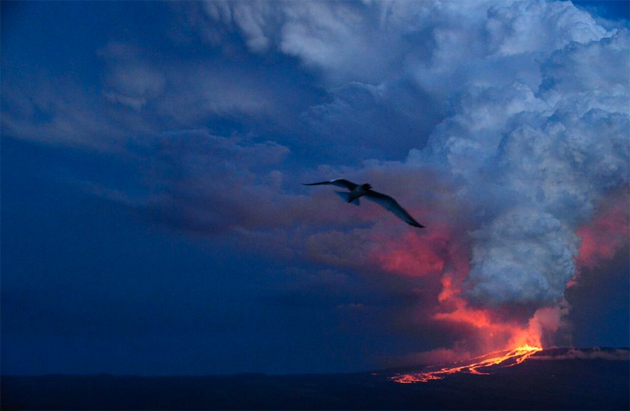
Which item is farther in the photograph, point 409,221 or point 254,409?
point 254,409

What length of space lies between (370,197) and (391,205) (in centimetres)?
114

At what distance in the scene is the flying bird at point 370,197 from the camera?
27.3 metres

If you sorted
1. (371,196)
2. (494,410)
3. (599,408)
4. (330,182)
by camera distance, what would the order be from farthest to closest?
(599,408) → (494,410) → (371,196) → (330,182)

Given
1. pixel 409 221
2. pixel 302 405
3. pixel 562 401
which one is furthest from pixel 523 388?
pixel 409 221

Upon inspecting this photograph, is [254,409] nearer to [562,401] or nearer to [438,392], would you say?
[438,392]

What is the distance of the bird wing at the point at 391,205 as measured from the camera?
2813 cm

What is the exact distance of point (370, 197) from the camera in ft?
94.3

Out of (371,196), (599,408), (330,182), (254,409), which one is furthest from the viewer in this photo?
(254,409)

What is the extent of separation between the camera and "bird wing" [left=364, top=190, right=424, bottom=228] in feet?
92.3

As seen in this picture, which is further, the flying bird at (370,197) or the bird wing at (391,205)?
the bird wing at (391,205)

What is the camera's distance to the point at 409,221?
28.2 m

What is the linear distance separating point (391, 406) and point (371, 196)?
16807 cm

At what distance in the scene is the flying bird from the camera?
1077 inches

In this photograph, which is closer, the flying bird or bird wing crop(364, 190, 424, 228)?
the flying bird
